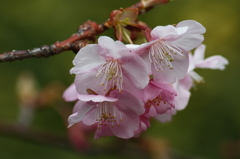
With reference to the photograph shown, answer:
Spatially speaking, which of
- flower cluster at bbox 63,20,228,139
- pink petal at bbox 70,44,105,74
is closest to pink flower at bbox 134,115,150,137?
flower cluster at bbox 63,20,228,139

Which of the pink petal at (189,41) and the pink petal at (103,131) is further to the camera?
the pink petal at (103,131)

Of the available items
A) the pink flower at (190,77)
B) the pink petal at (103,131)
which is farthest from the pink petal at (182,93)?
the pink petal at (103,131)

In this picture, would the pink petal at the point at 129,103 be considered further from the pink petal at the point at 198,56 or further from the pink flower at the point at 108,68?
the pink petal at the point at 198,56

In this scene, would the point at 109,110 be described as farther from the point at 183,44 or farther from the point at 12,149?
the point at 12,149

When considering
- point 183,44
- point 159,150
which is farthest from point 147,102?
point 159,150

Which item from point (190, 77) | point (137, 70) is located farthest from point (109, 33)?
point (137, 70)
